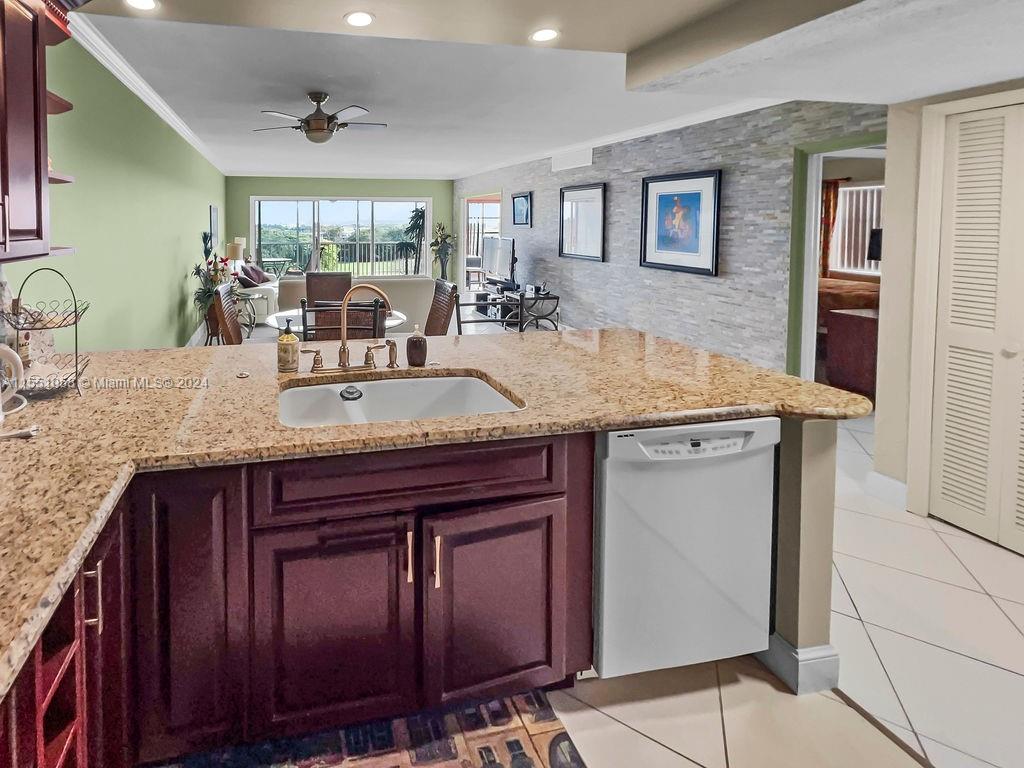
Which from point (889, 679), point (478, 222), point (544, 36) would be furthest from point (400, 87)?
point (478, 222)

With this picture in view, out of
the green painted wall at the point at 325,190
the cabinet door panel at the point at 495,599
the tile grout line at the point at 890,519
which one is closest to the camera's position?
the cabinet door panel at the point at 495,599

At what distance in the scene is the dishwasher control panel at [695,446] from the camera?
77.0 inches

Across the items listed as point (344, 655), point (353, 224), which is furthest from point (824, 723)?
point (353, 224)

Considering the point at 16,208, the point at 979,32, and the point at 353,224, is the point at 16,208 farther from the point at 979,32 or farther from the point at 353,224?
the point at 353,224

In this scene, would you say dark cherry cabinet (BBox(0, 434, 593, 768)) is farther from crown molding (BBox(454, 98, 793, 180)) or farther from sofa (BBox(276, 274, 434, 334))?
sofa (BBox(276, 274, 434, 334))

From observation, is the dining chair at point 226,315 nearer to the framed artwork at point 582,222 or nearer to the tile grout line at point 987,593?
the framed artwork at point 582,222

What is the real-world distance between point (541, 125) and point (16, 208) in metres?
5.49

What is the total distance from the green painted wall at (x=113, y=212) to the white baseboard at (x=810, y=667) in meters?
3.05

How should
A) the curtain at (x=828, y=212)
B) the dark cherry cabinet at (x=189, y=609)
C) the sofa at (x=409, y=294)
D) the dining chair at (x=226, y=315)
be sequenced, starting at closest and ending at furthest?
the dark cherry cabinet at (x=189, y=609), the dining chair at (x=226, y=315), the sofa at (x=409, y=294), the curtain at (x=828, y=212)

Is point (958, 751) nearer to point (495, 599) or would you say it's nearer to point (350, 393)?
point (495, 599)

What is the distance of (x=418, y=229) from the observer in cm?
1459

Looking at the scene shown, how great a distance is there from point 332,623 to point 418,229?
1337 centimetres

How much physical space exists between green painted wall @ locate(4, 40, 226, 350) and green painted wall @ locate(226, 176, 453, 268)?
6494mm

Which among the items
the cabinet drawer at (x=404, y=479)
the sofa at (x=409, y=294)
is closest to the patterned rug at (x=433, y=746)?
the cabinet drawer at (x=404, y=479)
